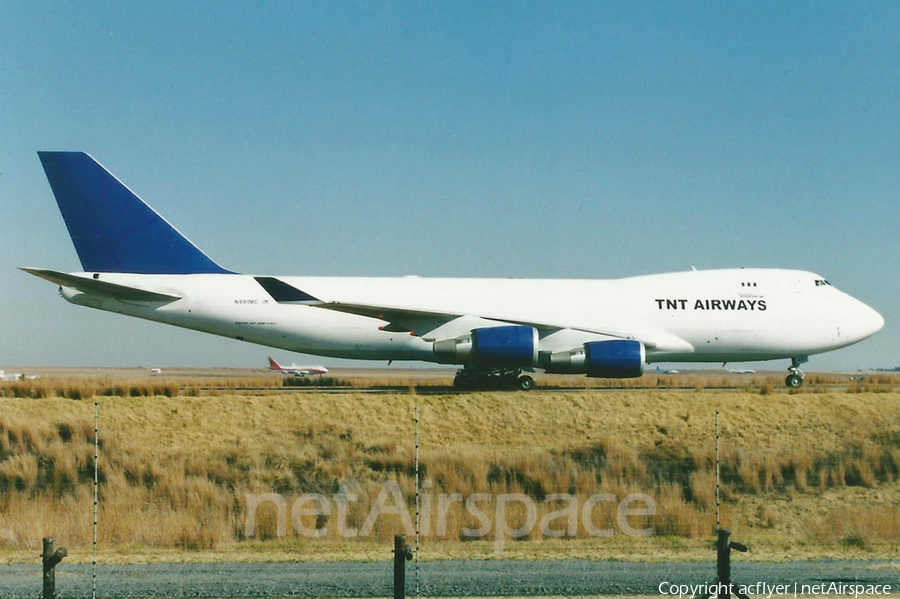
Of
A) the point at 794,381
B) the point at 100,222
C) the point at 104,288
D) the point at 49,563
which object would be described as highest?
the point at 100,222

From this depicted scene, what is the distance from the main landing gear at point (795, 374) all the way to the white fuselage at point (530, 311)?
0.53 m

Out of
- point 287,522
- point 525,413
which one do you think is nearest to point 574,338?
point 525,413

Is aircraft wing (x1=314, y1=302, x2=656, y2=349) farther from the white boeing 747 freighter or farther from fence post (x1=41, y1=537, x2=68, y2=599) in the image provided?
fence post (x1=41, y1=537, x2=68, y2=599)

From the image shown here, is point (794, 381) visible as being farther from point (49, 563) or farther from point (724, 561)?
point (49, 563)

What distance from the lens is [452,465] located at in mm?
16734

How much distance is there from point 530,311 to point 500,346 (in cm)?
319

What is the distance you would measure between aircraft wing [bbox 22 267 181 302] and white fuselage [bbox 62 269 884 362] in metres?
0.25

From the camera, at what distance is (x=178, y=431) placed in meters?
19.9

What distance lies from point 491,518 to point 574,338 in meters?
11.9

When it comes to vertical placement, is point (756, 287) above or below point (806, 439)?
above

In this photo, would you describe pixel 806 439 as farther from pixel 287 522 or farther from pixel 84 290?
pixel 84 290

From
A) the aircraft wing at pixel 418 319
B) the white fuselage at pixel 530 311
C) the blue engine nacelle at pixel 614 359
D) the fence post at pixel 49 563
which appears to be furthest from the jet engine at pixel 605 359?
the fence post at pixel 49 563

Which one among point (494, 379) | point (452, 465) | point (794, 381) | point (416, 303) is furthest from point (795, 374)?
point (452, 465)

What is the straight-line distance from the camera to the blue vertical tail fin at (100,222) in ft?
90.0
